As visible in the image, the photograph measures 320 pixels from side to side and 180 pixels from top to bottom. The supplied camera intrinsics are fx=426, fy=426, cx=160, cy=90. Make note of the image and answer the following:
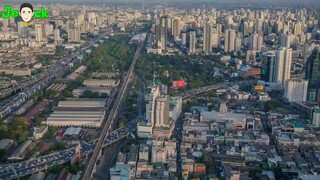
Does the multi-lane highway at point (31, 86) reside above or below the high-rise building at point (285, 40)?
below

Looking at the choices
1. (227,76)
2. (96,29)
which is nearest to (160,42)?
(227,76)

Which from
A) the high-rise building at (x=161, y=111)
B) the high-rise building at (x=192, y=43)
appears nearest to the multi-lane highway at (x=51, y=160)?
the high-rise building at (x=161, y=111)

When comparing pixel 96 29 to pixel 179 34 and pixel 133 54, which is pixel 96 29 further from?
pixel 133 54

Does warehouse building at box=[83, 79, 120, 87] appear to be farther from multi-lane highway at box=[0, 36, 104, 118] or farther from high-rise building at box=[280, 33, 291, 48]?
high-rise building at box=[280, 33, 291, 48]

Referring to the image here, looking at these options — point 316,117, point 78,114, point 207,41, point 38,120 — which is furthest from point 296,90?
point 207,41

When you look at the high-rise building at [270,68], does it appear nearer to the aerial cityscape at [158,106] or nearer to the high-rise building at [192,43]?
the aerial cityscape at [158,106]

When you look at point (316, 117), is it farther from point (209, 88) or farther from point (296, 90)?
point (209, 88)

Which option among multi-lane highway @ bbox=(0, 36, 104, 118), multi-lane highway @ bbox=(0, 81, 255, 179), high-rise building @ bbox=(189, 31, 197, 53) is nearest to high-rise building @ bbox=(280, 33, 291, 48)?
high-rise building @ bbox=(189, 31, 197, 53)
